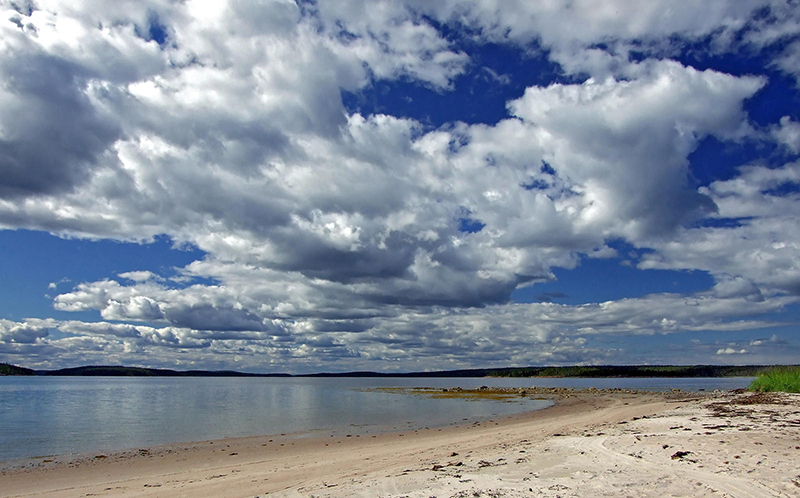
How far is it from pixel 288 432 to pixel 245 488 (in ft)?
57.0

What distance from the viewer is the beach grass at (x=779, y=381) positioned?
1473 inches

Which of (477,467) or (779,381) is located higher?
(477,467)

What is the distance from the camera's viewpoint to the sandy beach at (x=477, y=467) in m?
10.4

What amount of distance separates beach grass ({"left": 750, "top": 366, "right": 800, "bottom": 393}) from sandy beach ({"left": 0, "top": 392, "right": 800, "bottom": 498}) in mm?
17402

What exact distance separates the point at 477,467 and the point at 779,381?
38.4 metres

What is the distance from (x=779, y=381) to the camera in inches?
1550

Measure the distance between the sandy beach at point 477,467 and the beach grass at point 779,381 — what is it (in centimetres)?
1740

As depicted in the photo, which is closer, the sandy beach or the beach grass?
the sandy beach

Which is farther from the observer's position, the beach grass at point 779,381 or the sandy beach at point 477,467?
the beach grass at point 779,381

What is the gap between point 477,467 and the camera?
42.7 feet

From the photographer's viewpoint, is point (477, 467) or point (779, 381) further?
point (779, 381)

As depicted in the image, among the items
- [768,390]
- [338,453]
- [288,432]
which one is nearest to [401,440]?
[338,453]

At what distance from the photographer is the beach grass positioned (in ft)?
123

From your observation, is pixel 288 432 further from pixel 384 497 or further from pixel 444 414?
pixel 384 497
